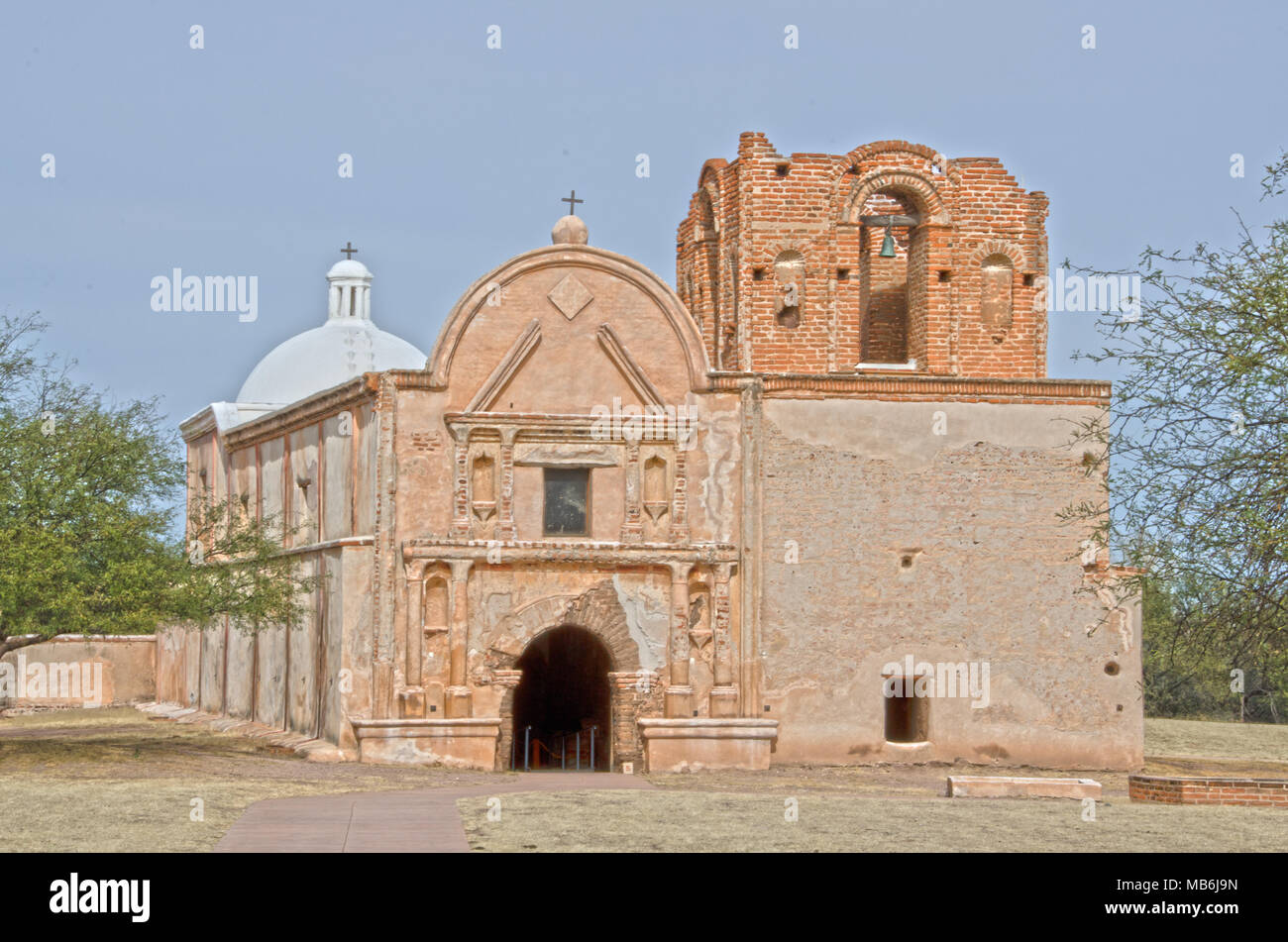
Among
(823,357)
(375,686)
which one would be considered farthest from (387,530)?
(823,357)

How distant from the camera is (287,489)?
2823 cm

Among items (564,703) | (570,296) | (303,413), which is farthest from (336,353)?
(570,296)

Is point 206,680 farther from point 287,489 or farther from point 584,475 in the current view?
point 584,475

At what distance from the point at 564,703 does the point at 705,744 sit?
5609 millimetres

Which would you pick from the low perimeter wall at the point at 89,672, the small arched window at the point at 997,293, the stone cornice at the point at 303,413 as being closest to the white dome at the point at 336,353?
the stone cornice at the point at 303,413

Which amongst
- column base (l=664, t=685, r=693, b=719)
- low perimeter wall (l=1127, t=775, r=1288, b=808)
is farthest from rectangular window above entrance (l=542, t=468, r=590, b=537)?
low perimeter wall (l=1127, t=775, r=1288, b=808)

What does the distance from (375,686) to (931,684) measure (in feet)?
24.9

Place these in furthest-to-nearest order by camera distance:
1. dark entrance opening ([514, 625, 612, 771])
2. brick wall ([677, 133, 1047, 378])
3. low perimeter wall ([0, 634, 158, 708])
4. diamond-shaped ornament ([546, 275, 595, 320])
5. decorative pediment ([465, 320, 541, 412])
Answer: low perimeter wall ([0, 634, 158, 708]) < dark entrance opening ([514, 625, 612, 771]) < brick wall ([677, 133, 1047, 378]) < diamond-shaped ornament ([546, 275, 595, 320]) < decorative pediment ([465, 320, 541, 412])

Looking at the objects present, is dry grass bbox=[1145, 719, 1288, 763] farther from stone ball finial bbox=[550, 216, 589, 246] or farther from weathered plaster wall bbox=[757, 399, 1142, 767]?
stone ball finial bbox=[550, 216, 589, 246]

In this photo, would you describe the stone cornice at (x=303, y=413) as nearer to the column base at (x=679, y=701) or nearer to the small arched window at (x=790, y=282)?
the column base at (x=679, y=701)

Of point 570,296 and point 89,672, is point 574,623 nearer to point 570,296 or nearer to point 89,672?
point 570,296

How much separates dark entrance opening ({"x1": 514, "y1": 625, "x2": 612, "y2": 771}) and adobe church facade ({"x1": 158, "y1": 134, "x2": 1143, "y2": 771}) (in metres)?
0.25

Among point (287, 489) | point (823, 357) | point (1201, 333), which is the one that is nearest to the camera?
point (1201, 333)

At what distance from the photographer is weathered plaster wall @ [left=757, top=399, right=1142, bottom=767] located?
975 inches
